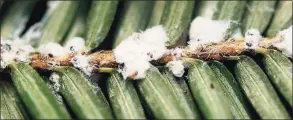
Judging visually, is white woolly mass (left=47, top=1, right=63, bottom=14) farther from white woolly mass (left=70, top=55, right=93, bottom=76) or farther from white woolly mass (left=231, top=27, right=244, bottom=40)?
white woolly mass (left=231, top=27, right=244, bottom=40)

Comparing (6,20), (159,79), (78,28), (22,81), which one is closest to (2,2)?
(6,20)

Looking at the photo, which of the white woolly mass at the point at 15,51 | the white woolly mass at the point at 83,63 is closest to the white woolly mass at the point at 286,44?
the white woolly mass at the point at 83,63

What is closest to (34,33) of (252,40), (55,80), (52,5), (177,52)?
(52,5)

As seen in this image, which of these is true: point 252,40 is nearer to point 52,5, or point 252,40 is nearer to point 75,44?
point 75,44

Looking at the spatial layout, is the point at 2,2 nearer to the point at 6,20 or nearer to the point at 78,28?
the point at 6,20

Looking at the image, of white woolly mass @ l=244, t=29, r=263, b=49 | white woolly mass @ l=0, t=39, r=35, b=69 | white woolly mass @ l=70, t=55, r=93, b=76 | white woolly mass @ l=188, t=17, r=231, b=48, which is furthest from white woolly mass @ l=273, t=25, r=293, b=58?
white woolly mass @ l=0, t=39, r=35, b=69

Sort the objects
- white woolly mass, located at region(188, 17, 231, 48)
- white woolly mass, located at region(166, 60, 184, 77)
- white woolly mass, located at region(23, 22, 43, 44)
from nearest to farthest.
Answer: white woolly mass, located at region(166, 60, 184, 77) → white woolly mass, located at region(188, 17, 231, 48) → white woolly mass, located at region(23, 22, 43, 44)

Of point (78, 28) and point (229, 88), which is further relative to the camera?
point (78, 28)

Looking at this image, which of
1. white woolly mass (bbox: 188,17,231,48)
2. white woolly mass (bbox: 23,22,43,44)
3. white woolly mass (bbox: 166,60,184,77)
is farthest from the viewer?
white woolly mass (bbox: 23,22,43,44)
